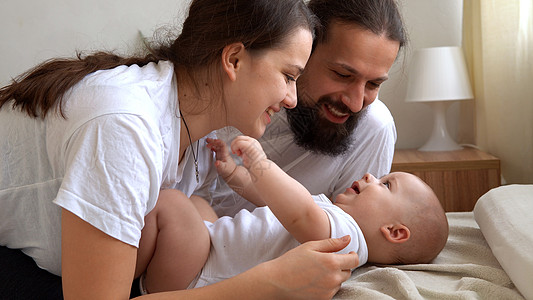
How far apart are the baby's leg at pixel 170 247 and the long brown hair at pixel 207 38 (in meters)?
0.29

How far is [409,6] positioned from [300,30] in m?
2.10

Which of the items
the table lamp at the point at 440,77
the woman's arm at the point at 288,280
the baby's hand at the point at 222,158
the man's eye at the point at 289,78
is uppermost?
the man's eye at the point at 289,78

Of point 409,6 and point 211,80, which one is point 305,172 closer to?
point 211,80

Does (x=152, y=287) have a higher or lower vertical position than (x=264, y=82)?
lower

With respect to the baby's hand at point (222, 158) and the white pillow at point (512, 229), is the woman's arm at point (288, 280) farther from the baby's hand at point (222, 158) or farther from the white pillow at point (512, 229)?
the baby's hand at point (222, 158)

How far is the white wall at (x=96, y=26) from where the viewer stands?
3080 mm

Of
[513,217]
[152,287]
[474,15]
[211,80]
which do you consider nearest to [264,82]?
[211,80]

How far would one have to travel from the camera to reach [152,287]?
1.15 m

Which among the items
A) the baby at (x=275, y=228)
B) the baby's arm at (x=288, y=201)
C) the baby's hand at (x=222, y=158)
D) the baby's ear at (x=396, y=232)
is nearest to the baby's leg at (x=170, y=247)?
the baby at (x=275, y=228)

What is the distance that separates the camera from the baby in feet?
3.73

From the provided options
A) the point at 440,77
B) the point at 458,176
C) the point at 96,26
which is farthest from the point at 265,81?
the point at 96,26

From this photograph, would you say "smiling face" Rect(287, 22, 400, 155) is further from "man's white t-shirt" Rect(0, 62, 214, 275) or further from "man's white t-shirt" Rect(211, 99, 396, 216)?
"man's white t-shirt" Rect(0, 62, 214, 275)

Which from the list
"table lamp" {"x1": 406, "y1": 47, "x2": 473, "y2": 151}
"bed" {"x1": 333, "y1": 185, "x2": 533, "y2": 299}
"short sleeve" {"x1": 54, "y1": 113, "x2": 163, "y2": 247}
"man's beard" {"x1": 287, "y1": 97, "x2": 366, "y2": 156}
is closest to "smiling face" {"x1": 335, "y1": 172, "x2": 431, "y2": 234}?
"bed" {"x1": 333, "y1": 185, "x2": 533, "y2": 299}

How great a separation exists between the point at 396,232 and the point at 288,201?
0.90ft
